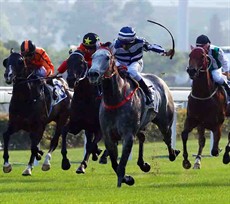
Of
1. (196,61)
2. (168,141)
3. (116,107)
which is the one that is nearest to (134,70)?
(116,107)

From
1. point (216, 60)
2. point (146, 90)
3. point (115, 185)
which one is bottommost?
point (115, 185)

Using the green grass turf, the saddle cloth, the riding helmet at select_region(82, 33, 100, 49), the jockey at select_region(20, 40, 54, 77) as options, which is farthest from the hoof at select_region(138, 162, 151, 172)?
the jockey at select_region(20, 40, 54, 77)

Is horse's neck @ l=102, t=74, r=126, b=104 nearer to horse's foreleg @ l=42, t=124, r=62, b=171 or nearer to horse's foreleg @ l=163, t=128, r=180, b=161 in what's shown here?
horse's foreleg @ l=163, t=128, r=180, b=161

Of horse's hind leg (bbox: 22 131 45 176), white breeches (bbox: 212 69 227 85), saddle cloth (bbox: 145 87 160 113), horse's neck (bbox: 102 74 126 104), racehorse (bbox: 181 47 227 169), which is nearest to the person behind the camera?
horse's neck (bbox: 102 74 126 104)

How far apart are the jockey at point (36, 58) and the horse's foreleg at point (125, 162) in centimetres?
309

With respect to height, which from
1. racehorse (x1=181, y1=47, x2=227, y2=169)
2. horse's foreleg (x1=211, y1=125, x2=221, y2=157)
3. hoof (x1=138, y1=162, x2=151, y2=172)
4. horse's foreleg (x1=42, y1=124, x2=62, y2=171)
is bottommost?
horse's foreleg (x1=42, y1=124, x2=62, y2=171)

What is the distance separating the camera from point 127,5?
12506 cm

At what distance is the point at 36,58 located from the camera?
1684 centimetres

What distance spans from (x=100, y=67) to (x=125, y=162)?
111 centimetres

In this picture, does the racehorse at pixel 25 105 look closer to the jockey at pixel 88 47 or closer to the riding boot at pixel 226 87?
the jockey at pixel 88 47

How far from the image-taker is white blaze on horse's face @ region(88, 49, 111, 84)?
13344mm

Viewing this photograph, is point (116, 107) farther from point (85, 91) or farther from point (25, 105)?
point (25, 105)

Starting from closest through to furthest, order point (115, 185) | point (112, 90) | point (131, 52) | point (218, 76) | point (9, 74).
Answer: point (112, 90)
point (115, 185)
point (131, 52)
point (9, 74)
point (218, 76)

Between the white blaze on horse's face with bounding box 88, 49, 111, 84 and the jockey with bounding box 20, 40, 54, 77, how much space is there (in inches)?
124
